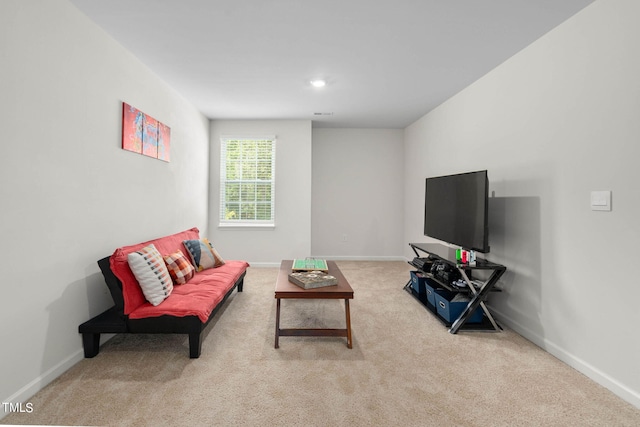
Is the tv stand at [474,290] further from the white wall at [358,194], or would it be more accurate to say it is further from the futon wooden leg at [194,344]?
the white wall at [358,194]

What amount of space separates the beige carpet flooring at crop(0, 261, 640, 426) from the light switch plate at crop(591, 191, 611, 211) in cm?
115

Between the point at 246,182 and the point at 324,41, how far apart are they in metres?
3.09

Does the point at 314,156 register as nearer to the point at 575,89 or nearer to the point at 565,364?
the point at 575,89

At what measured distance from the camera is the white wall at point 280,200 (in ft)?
16.7

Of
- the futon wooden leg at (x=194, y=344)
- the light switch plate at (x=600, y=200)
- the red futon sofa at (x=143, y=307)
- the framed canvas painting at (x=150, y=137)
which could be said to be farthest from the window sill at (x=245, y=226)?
the light switch plate at (x=600, y=200)

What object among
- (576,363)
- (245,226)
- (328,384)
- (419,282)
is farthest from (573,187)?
(245,226)

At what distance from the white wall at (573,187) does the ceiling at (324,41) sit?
0.29 meters

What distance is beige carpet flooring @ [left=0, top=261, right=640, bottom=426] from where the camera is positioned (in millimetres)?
1612

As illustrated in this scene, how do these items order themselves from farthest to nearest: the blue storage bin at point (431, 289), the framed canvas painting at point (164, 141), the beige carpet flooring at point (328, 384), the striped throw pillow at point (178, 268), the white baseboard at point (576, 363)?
the framed canvas painting at point (164, 141) → the blue storage bin at point (431, 289) → the striped throw pillow at point (178, 268) → the white baseboard at point (576, 363) → the beige carpet flooring at point (328, 384)

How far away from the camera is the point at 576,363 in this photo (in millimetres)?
2123

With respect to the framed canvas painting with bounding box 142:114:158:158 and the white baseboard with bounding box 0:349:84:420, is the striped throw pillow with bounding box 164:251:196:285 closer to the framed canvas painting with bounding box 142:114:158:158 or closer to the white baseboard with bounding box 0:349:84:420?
the white baseboard with bounding box 0:349:84:420

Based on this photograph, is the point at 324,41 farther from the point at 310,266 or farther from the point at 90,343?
the point at 90,343

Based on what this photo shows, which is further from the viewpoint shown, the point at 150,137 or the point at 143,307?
the point at 150,137

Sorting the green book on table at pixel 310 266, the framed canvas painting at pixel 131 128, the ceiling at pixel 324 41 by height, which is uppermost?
the ceiling at pixel 324 41
